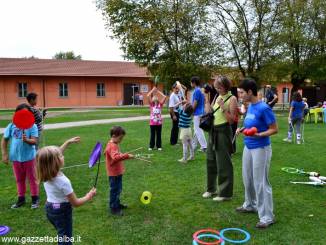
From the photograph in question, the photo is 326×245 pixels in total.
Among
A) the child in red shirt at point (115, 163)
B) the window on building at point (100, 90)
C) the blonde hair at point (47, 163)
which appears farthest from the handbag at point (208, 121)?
the window on building at point (100, 90)

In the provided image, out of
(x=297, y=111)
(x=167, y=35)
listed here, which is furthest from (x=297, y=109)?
(x=167, y=35)

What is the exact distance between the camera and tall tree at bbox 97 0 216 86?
1101 inches

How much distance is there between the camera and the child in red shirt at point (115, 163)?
4965 mm

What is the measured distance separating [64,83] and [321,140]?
32.9 metres

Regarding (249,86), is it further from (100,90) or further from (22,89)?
(100,90)

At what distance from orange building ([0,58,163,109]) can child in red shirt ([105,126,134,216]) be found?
31882 mm

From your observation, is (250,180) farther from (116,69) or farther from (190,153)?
(116,69)

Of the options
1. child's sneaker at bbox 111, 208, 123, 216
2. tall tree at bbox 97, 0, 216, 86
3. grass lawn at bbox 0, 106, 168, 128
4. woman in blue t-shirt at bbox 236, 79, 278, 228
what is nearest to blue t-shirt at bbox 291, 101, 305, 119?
woman in blue t-shirt at bbox 236, 79, 278, 228

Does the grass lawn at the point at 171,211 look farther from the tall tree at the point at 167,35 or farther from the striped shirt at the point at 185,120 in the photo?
the tall tree at the point at 167,35

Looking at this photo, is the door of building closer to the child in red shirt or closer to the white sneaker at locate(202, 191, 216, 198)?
the white sneaker at locate(202, 191, 216, 198)

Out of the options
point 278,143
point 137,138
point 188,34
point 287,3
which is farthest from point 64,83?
point 278,143

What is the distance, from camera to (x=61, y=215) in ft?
11.2

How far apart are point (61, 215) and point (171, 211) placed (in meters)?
2.33

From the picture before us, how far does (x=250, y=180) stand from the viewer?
5031 mm
